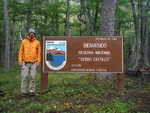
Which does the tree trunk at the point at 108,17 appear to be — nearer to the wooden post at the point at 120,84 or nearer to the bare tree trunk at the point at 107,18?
the bare tree trunk at the point at 107,18

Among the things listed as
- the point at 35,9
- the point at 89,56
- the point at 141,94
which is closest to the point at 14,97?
the point at 89,56

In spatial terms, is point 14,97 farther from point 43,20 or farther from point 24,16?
point 43,20

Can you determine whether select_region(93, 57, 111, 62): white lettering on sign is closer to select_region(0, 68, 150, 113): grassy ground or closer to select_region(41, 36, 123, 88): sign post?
select_region(41, 36, 123, 88): sign post

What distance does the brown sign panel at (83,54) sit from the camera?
10398mm

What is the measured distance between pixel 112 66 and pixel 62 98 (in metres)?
2.28

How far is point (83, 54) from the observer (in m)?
10.5

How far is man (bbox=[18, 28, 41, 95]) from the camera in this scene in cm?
980

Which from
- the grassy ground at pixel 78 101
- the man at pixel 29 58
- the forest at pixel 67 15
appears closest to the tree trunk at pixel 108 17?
the grassy ground at pixel 78 101

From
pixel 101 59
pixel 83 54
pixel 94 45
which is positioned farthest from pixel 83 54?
pixel 101 59

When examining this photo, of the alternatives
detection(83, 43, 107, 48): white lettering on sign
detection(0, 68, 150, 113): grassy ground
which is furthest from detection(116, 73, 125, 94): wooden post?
detection(83, 43, 107, 48): white lettering on sign

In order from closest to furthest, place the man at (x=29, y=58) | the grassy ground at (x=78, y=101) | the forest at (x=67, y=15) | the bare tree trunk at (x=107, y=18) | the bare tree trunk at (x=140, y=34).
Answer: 1. the grassy ground at (x=78, y=101)
2. the man at (x=29, y=58)
3. the bare tree trunk at (x=107, y=18)
4. the bare tree trunk at (x=140, y=34)
5. the forest at (x=67, y=15)

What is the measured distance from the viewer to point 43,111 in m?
7.66

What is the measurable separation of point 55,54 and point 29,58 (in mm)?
1023

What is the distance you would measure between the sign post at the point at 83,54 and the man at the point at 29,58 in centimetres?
61
